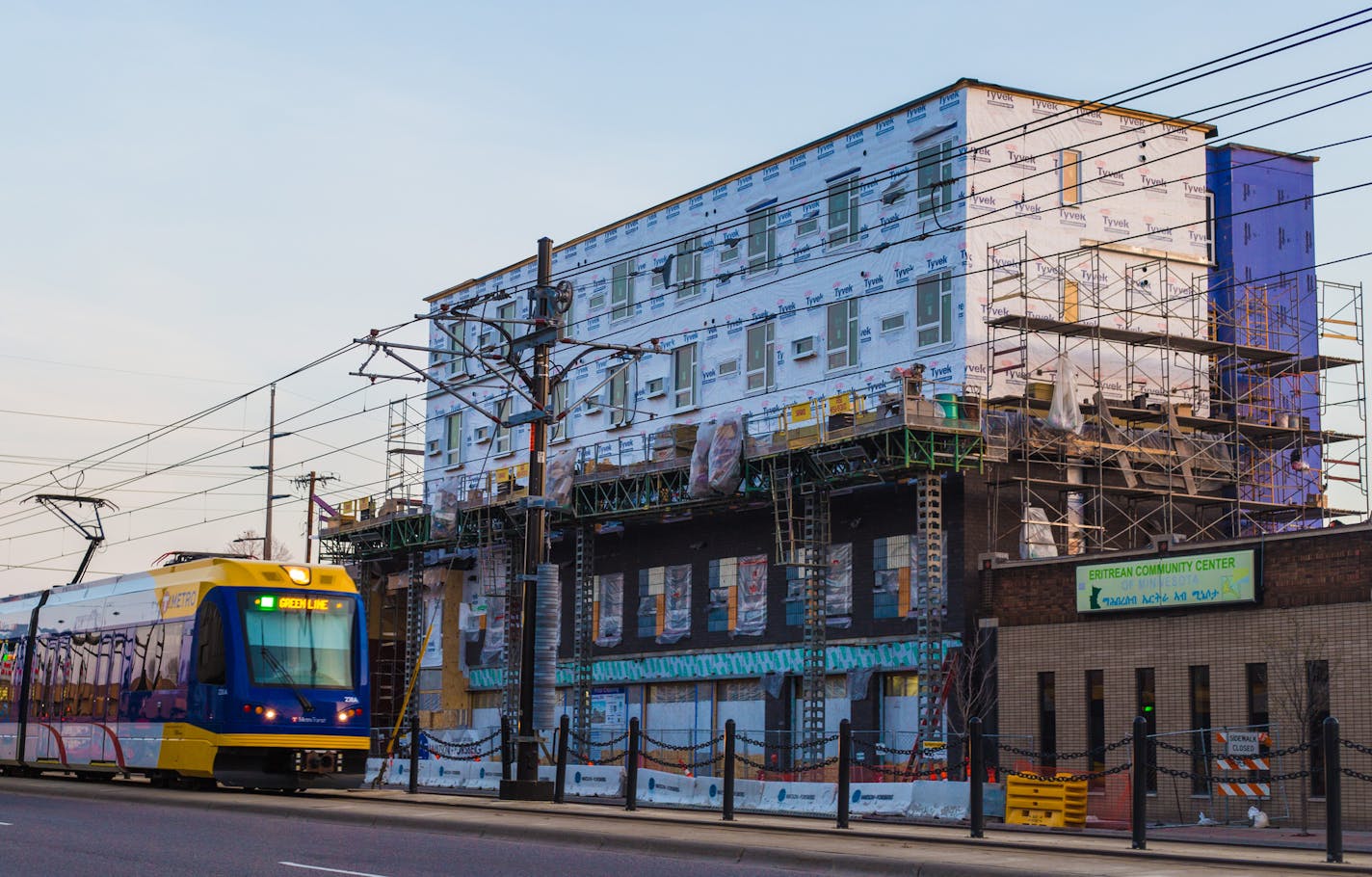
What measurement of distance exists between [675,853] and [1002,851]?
3.61 meters

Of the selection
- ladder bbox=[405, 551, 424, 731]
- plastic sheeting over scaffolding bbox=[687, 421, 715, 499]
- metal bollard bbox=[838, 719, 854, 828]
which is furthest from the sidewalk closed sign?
ladder bbox=[405, 551, 424, 731]

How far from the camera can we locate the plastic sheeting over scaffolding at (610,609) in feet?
163

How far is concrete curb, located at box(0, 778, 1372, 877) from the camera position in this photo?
1647 cm

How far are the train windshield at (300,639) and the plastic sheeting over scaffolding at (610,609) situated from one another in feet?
68.0

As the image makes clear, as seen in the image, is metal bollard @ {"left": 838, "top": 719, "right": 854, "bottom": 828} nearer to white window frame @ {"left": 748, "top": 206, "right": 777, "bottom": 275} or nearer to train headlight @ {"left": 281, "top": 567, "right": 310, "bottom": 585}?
train headlight @ {"left": 281, "top": 567, "right": 310, "bottom": 585}

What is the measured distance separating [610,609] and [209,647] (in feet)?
76.6

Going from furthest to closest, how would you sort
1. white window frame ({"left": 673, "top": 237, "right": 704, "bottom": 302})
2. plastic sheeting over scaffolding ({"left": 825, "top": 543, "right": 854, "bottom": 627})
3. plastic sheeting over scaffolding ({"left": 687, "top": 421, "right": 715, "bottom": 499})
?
white window frame ({"left": 673, "top": 237, "right": 704, "bottom": 302}) < plastic sheeting over scaffolding ({"left": 687, "top": 421, "right": 715, "bottom": 499}) < plastic sheeting over scaffolding ({"left": 825, "top": 543, "right": 854, "bottom": 627})

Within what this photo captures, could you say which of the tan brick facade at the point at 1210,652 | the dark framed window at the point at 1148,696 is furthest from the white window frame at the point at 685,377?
the dark framed window at the point at 1148,696

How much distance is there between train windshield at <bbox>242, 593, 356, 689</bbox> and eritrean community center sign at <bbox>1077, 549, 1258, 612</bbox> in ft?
49.4

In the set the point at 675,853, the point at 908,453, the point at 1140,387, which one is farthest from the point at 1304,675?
the point at 675,853

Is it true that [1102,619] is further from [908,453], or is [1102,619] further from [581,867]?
[581,867]

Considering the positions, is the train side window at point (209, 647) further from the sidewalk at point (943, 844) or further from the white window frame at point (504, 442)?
the white window frame at point (504, 442)

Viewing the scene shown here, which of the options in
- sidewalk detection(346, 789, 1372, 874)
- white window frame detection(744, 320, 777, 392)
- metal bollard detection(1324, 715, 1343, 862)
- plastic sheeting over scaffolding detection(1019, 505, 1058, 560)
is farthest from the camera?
white window frame detection(744, 320, 777, 392)

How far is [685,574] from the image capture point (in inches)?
1861
